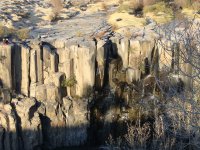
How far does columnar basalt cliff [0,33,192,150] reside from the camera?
18922mm

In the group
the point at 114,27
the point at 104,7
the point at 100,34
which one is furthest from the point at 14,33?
the point at 104,7

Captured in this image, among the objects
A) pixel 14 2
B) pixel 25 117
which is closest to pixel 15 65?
pixel 25 117

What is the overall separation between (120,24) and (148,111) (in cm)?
542

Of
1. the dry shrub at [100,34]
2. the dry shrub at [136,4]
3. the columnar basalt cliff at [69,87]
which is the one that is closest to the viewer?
the columnar basalt cliff at [69,87]

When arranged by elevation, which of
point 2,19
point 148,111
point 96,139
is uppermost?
point 2,19

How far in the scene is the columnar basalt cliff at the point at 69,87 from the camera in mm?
18922

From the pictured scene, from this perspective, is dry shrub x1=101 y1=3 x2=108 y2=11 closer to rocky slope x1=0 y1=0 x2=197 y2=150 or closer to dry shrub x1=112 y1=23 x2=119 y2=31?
dry shrub x1=112 y1=23 x2=119 y2=31

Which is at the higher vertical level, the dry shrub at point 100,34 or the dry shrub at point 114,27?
the dry shrub at point 114,27

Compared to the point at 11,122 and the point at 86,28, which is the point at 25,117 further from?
the point at 86,28

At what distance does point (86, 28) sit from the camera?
2322 cm

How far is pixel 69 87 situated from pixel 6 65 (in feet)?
9.55

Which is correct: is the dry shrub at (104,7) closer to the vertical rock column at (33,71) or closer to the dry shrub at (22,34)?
the dry shrub at (22,34)

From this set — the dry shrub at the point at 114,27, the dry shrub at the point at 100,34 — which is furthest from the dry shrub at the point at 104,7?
the dry shrub at the point at 100,34

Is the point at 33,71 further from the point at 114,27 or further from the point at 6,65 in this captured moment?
the point at 114,27
